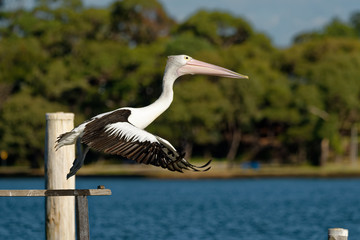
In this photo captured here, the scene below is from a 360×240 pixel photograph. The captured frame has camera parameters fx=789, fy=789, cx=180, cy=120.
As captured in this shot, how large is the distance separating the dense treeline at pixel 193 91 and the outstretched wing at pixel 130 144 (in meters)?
53.5

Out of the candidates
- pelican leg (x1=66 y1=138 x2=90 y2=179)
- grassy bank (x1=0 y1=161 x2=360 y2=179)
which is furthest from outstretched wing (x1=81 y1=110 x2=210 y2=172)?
grassy bank (x1=0 y1=161 x2=360 y2=179)

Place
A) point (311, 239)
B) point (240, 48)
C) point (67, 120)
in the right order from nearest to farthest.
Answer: point (67, 120)
point (311, 239)
point (240, 48)

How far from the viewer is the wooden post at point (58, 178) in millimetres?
9930

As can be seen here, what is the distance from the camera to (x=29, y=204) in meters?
44.8

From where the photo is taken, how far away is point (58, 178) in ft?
32.6

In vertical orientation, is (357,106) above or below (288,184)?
above

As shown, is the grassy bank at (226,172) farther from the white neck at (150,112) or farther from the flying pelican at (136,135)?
the white neck at (150,112)

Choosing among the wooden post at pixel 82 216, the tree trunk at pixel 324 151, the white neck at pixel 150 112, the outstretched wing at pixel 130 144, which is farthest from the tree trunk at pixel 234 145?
the outstretched wing at pixel 130 144

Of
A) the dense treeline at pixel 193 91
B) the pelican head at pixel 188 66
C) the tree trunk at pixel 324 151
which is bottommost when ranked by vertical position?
the pelican head at pixel 188 66

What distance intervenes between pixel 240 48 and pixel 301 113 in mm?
11214

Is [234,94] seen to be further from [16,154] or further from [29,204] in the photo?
[29,204]

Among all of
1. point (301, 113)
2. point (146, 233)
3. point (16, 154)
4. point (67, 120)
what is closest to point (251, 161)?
point (301, 113)

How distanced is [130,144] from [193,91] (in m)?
56.1

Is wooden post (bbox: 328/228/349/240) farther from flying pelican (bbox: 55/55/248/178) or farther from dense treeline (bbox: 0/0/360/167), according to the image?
dense treeline (bbox: 0/0/360/167)
